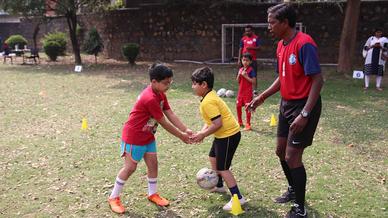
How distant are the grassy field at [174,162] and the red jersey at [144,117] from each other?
79cm

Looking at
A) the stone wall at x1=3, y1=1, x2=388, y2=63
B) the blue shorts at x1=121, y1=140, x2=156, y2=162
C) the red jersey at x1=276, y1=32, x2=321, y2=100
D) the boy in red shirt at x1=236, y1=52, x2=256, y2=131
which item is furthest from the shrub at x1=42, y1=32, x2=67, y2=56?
the red jersey at x1=276, y1=32, x2=321, y2=100

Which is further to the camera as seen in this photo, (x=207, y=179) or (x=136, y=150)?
(x=207, y=179)

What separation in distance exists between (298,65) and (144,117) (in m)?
1.54

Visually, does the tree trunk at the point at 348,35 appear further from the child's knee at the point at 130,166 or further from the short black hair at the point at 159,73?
the child's knee at the point at 130,166

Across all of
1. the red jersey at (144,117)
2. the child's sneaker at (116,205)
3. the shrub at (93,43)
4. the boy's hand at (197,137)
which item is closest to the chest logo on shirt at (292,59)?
the boy's hand at (197,137)

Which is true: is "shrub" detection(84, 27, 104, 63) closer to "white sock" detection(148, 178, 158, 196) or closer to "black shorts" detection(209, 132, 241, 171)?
"white sock" detection(148, 178, 158, 196)

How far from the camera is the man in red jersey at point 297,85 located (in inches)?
139

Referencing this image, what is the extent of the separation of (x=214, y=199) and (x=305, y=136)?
4.61 feet

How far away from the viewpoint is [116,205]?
4406 millimetres

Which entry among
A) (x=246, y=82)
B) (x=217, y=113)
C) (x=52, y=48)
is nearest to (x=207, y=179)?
(x=217, y=113)

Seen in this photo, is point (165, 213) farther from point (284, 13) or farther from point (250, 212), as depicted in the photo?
point (284, 13)

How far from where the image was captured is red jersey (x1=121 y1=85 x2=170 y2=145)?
4.05 m

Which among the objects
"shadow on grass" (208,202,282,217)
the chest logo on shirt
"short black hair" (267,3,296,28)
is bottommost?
"shadow on grass" (208,202,282,217)

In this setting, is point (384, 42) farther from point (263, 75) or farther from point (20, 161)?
point (20, 161)
